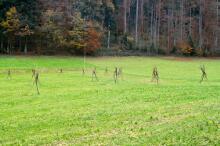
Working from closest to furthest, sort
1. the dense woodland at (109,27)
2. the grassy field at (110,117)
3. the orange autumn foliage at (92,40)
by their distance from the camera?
the grassy field at (110,117) < the dense woodland at (109,27) < the orange autumn foliage at (92,40)

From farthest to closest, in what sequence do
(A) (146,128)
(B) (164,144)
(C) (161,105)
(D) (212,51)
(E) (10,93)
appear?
(D) (212,51) < (E) (10,93) < (C) (161,105) < (A) (146,128) < (B) (164,144)

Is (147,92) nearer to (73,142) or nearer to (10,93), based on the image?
(10,93)

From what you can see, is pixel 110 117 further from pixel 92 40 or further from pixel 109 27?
pixel 109 27

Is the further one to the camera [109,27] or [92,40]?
[109,27]

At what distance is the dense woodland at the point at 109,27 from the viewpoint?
58.9 meters

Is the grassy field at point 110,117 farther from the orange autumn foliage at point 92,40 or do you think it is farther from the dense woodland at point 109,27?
the orange autumn foliage at point 92,40

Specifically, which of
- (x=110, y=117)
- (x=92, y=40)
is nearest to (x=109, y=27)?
(x=92, y=40)

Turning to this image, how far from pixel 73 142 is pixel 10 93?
1295 cm

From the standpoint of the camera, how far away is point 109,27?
239ft

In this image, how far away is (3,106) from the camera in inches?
700

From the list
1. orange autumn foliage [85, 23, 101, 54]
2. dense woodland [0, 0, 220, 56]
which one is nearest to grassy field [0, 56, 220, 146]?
dense woodland [0, 0, 220, 56]

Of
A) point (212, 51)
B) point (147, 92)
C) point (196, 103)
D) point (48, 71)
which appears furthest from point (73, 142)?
point (212, 51)

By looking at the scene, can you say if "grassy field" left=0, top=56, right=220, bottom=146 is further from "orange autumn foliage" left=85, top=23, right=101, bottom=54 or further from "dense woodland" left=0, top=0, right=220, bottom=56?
"orange autumn foliage" left=85, top=23, right=101, bottom=54

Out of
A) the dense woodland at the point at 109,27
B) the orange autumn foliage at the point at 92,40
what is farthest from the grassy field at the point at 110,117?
the orange autumn foliage at the point at 92,40
